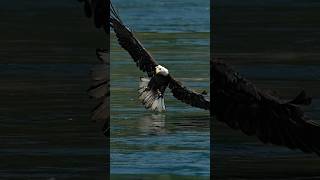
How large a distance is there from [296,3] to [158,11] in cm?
90

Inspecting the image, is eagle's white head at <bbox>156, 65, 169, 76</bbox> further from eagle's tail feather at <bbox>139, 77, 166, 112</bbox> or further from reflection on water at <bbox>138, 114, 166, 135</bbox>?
reflection on water at <bbox>138, 114, 166, 135</bbox>

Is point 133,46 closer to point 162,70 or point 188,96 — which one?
point 162,70

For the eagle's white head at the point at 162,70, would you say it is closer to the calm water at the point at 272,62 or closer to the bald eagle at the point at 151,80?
the bald eagle at the point at 151,80

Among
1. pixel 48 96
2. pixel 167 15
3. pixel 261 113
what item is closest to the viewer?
pixel 167 15

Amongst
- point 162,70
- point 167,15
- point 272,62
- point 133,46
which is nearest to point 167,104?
point 162,70

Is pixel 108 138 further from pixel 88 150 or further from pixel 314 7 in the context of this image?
pixel 314 7

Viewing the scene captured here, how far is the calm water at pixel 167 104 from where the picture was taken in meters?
5.55

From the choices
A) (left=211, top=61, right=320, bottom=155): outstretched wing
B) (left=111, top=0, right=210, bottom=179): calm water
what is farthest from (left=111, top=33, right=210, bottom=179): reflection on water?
(left=211, top=61, right=320, bottom=155): outstretched wing

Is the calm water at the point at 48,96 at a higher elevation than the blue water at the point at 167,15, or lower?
lower

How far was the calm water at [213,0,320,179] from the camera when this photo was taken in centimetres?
560

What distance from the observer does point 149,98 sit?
562 centimetres

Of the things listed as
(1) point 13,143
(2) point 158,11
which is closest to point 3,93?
(1) point 13,143

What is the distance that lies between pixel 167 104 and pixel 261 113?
615 mm

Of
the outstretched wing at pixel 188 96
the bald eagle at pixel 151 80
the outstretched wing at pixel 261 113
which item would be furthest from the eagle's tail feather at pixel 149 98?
the outstretched wing at pixel 261 113
